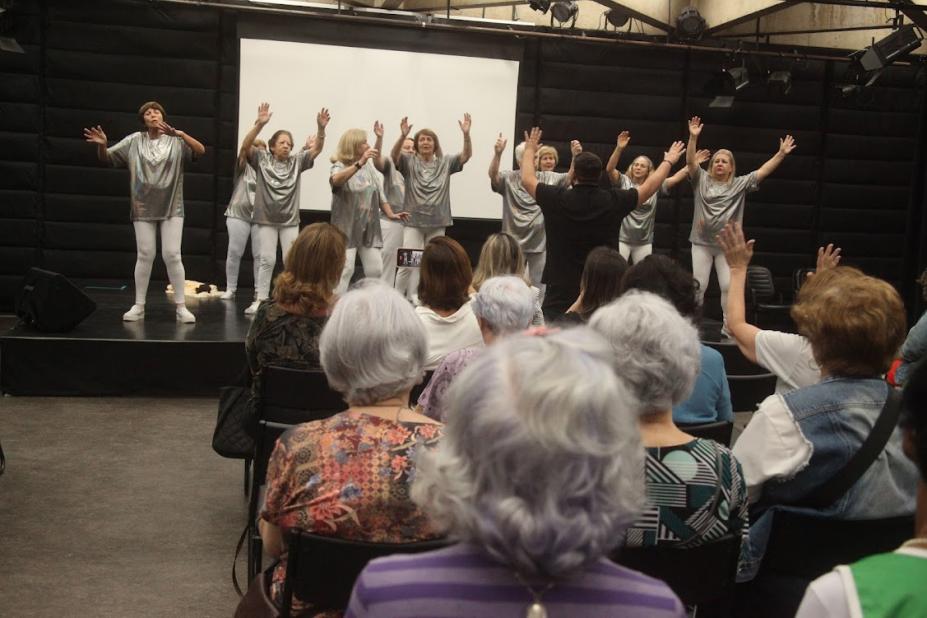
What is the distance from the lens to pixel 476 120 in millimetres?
9469

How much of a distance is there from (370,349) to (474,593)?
2.68ft

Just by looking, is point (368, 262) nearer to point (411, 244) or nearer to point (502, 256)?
point (411, 244)

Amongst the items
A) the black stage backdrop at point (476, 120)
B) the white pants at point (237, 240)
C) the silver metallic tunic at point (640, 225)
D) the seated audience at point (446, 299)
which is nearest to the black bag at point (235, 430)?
the seated audience at point (446, 299)

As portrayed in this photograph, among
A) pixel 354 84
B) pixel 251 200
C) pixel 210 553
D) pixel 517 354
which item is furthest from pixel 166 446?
pixel 354 84

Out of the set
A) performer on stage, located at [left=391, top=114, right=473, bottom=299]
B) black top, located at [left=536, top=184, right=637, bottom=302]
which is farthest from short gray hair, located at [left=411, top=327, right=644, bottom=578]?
performer on stage, located at [left=391, top=114, right=473, bottom=299]

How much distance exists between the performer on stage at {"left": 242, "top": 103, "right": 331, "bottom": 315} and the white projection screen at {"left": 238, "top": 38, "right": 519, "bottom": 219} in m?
1.53

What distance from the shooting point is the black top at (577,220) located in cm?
453

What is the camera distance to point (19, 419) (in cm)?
527

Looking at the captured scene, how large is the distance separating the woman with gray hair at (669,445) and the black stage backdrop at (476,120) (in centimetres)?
767

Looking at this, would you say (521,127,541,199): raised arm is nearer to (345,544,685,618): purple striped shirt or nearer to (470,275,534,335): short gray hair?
(470,275,534,335): short gray hair

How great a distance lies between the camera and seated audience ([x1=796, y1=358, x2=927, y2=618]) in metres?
1.04

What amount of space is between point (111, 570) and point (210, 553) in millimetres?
353

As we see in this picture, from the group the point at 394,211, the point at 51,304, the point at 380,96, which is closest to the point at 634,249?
the point at 394,211

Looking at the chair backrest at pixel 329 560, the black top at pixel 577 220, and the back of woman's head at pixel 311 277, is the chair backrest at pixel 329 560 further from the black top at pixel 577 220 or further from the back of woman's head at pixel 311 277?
the black top at pixel 577 220
